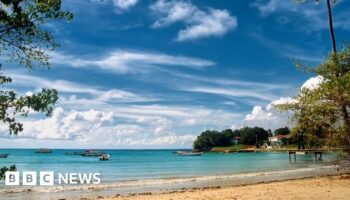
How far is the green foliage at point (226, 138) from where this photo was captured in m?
188

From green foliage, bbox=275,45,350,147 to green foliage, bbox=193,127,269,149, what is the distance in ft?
540

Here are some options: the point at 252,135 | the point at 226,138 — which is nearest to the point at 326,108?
the point at 252,135

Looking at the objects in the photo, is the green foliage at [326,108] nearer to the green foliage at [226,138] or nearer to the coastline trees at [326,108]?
the coastline trees at [326,108]

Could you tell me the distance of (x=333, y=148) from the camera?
24.1 m

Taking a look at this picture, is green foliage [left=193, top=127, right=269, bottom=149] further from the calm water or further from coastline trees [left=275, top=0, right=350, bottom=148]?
coastline trees [left=275, top=0, right=350, bottom=148]

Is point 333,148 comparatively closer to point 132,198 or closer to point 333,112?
point 333,112

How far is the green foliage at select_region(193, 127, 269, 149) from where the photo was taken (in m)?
188

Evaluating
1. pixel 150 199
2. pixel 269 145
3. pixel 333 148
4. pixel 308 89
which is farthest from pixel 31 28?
pixel 269 145

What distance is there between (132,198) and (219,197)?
14.9 feet

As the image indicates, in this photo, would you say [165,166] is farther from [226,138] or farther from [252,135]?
[226,138]

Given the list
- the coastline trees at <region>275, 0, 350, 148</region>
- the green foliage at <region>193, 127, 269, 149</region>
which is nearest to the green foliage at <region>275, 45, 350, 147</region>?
the coastline trees at <region>275, 0, 350, 148</region>

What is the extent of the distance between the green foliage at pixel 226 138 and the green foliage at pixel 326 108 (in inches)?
6485

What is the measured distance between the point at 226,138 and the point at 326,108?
17726cm

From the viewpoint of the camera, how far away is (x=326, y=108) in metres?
22.8
